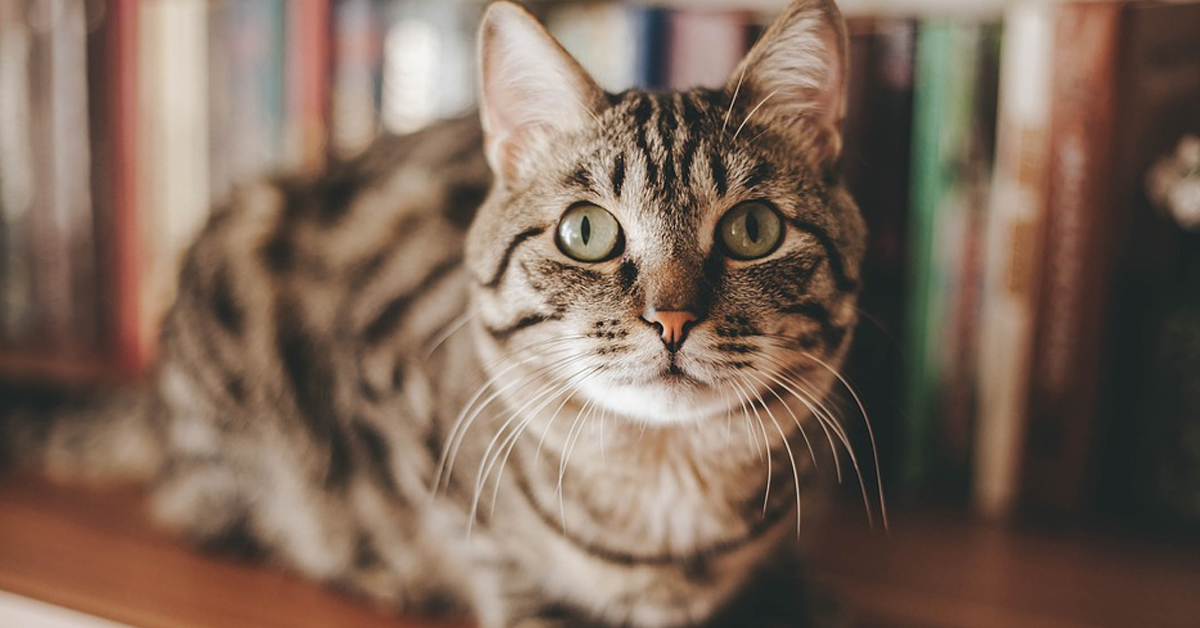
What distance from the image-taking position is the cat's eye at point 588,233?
23.5 inches

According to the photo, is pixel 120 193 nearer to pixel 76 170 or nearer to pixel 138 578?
pixel 76 170

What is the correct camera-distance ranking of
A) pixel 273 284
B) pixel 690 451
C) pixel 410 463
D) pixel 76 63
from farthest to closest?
pixel 76 63, pixel 273 284, pixel 410 463, pixel 690 451

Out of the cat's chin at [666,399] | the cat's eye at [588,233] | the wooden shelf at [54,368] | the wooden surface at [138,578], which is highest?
the cat's eye at [588,233]

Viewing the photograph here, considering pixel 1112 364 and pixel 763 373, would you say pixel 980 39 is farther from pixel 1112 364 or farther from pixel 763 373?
pixel 763 373

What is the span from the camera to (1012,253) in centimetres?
88

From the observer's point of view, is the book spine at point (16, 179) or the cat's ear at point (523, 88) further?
the book spine at point (16, 179)

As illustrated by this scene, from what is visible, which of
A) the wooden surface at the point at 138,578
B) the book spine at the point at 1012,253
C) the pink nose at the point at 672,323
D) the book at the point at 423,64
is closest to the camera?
the pink nose at the point at 672,323

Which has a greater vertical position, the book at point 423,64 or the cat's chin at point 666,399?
the book at point 423,64

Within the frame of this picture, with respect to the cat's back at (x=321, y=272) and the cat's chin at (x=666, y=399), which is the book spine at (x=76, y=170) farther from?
the cat's chin at (x=666, y=399)

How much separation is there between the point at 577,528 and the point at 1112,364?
1.79ft

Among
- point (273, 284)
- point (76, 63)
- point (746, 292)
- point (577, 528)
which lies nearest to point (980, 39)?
point (746, 292)

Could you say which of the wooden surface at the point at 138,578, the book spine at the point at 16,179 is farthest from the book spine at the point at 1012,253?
the book spine at the point at 16,179

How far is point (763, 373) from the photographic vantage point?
586 millimetres

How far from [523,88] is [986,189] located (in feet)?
1.62
